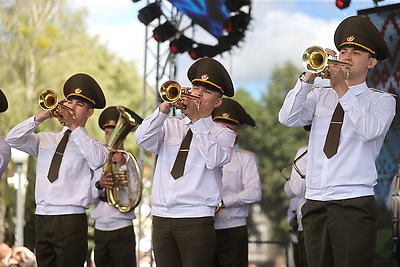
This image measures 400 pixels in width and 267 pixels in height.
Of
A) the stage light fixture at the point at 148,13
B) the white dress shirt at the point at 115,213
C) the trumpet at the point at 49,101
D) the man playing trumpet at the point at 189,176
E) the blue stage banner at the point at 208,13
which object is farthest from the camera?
the blue stage banner at the point at 208,13

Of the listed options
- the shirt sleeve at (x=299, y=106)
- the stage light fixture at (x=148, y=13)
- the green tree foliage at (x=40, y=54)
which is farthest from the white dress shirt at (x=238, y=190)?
the green tree foliage at (x=40, y=54)

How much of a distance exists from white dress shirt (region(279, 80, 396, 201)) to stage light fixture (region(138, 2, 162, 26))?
5.47 m

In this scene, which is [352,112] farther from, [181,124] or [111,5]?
[111,5]

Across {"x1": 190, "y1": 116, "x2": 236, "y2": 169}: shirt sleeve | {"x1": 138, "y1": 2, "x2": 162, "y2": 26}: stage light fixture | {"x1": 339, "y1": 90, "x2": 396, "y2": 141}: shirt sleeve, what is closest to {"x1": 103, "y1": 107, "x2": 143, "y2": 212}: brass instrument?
{"x1": 190, "y1": 116, "x2": 236, "y2": 169}: shirt sleeve

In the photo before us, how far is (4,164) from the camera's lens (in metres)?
6.57

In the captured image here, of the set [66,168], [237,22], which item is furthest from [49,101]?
[237,22]

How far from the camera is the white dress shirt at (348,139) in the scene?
4523 millimetres

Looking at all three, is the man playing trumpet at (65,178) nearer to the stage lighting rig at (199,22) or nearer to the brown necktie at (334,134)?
the brown necktie at (334,134)

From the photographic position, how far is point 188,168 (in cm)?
551

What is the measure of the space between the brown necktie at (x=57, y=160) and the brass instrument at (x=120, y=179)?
0.88 metres

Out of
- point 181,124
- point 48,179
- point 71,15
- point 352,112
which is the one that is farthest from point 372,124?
point 71,15

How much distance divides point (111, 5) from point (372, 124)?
1704 inches

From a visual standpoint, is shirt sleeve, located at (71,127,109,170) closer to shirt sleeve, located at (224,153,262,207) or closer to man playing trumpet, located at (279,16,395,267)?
shirt sleeve, located at (224,153,262,207)

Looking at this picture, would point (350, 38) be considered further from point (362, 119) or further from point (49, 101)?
point (49, 101)
